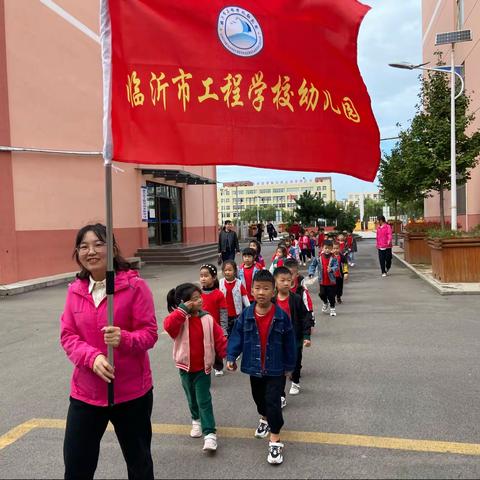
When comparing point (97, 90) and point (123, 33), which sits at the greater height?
point (97, 90)

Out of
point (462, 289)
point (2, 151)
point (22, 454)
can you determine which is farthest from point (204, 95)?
point (2, 151)

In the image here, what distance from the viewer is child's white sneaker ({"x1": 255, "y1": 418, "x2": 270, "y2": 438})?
3896mm

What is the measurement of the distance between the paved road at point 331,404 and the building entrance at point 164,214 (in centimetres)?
1517

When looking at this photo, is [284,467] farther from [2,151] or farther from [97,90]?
Result: [97,90]

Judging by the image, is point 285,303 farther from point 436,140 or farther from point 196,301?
point 436,140

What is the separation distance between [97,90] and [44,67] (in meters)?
2.89

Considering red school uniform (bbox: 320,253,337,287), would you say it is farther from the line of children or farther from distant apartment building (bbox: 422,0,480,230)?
distant apartment building (bbox: 422,0,480,230)

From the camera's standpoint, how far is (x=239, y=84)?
3.26 meters

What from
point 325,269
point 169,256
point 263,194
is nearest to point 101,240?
point 325,269

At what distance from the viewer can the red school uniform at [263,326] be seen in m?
3.77

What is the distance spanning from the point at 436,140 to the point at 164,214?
14.0 m

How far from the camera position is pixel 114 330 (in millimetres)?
2428

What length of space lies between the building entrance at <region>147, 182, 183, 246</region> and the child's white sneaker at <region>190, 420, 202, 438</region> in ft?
64.2

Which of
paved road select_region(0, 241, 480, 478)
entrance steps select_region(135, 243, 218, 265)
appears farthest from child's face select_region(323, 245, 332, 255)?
entrance steps select_region(135, 243, 218, 265)
